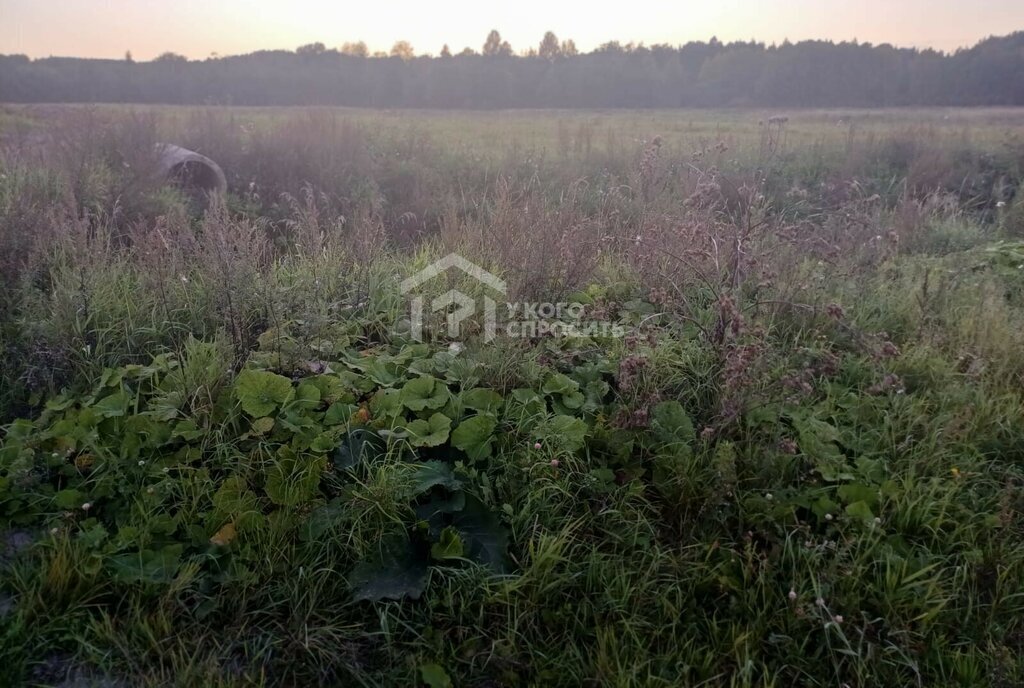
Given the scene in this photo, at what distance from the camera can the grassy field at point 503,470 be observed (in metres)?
2.34

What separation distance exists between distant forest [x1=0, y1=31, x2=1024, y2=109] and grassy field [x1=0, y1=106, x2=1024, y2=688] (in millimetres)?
26212

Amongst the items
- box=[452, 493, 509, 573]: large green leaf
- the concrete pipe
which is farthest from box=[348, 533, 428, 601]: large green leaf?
the concrete pipe

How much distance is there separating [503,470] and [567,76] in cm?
3962

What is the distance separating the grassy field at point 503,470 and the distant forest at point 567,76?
26.2 metres

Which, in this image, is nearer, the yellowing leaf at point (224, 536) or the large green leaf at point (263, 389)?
the yellowing leaf at point (224, 536)

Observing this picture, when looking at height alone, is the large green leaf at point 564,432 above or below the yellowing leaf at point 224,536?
above

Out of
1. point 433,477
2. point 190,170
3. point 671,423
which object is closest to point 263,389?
point 433,477

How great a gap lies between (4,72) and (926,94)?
1571 inches

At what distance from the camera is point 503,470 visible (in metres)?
2.91

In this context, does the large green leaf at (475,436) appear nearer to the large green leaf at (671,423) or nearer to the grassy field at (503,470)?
the grassy field at (503,470)

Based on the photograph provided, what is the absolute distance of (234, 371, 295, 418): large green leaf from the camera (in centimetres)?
298

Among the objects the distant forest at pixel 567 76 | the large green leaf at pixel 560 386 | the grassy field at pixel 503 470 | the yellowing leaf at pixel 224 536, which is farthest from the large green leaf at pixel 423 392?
the distant forest at pixel 567 76

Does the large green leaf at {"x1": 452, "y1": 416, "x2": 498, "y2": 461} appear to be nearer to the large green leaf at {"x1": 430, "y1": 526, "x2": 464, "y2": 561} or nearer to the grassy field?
the grassy field

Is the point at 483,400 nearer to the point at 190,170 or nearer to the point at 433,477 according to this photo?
the point at 433,477
